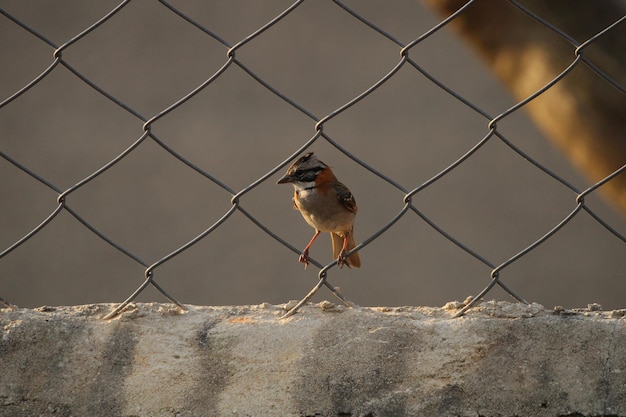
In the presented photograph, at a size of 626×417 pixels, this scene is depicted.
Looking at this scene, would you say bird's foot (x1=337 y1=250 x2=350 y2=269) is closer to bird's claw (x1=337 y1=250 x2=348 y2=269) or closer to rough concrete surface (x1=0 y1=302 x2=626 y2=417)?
bird's claw (x1=337 y1=250 x2=348 y2=269)

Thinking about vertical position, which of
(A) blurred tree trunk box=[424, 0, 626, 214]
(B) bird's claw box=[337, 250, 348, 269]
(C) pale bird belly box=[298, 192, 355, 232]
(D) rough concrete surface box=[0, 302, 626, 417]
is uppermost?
(A) blurred tree trunk box=[424, 0, 626, 214]

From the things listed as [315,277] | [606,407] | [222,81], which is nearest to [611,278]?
[315,277]

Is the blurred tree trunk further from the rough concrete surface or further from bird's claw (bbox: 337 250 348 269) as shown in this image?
the rough concrete surface

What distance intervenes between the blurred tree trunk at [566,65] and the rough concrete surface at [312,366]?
129 cm

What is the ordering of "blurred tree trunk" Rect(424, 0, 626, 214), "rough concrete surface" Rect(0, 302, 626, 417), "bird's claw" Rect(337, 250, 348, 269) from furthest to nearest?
"blurred tree trunk" Rect(424, 0, 626, 214)
"bird's claw" Rect(337, 250, 348, 269)
"rough concrete surface" Rect(0, 302, 626, 417)

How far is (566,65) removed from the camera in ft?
10.5

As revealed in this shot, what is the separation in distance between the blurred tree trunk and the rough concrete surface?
1.29m

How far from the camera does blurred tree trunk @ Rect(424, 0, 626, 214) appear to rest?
9.91 feet

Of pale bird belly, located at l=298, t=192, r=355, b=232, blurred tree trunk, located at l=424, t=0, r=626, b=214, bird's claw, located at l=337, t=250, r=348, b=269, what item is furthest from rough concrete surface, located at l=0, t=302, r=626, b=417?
blurred tree trunk, located at l=424, t=0, r=626, b=214

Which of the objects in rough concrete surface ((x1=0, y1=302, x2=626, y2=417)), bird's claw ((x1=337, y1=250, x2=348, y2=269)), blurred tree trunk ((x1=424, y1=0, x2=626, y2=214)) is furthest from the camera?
blurred tree trunk ((x1=424, y1=0, x2=626, y2=214))

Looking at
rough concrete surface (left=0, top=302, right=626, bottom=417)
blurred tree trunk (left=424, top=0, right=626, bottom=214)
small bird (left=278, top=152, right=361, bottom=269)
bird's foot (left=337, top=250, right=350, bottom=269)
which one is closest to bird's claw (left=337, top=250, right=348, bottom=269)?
bird's foot (left=337, top=250, right=350, bottom=269)

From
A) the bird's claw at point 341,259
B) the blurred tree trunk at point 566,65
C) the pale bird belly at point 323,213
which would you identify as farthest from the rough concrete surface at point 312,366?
the blurred tree trunk at point 566,65

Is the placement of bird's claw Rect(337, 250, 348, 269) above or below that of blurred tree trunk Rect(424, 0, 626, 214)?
below

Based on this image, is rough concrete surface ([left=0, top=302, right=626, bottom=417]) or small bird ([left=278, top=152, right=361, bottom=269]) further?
small bird ([left=278, top=152, right=361, bottom=269])
